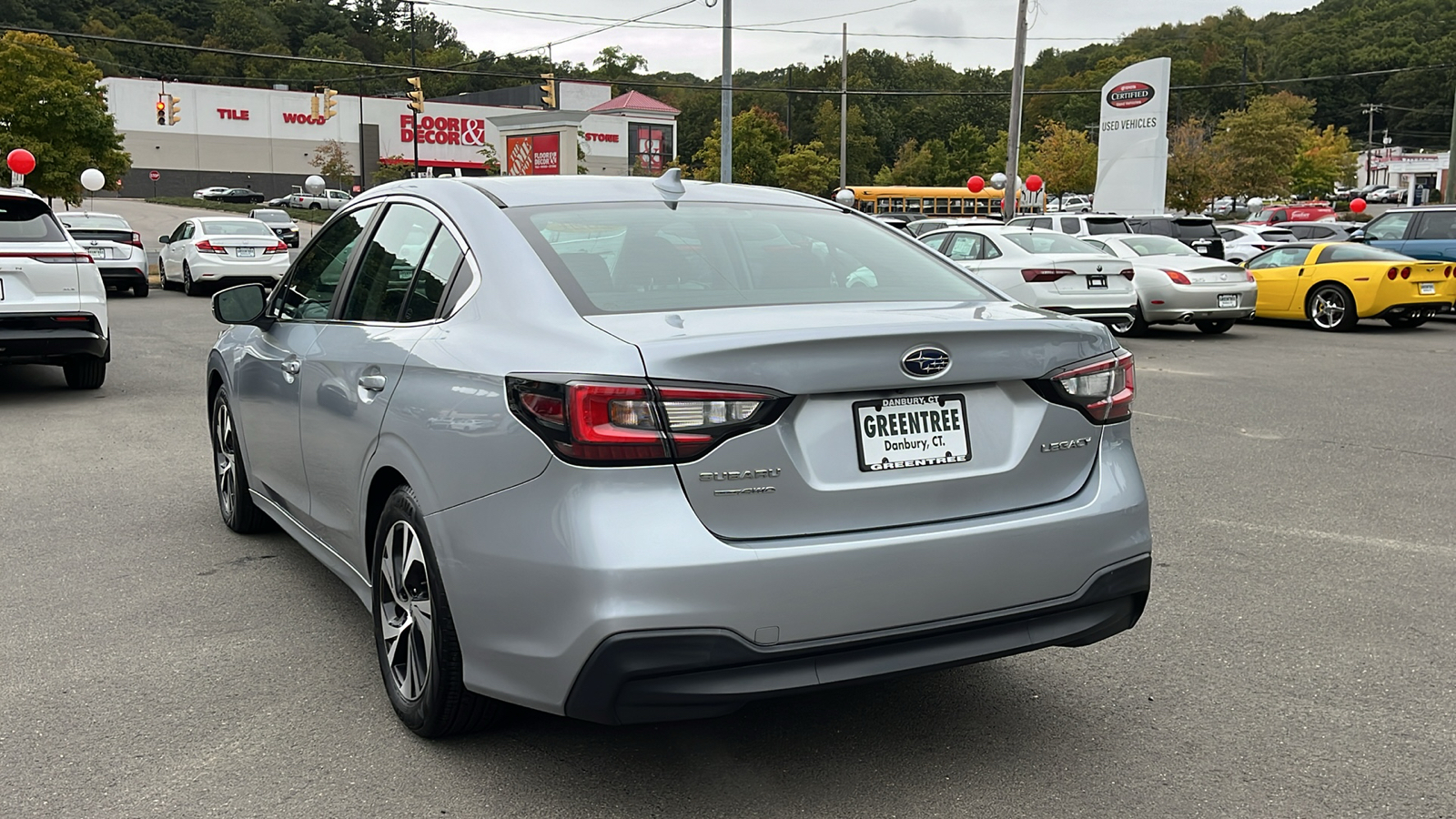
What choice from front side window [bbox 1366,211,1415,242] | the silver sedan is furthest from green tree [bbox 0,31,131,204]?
front side window [bbox 1366,211,1415,242]

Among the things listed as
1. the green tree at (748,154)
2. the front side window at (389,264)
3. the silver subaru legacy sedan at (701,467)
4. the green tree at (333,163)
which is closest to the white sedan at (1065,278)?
the front side window at (389,264)

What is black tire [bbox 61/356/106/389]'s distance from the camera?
11.0 metres

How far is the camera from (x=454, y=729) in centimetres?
354

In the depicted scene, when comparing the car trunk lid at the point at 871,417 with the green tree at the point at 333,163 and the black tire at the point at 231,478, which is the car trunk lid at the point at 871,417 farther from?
the green tree at the point at 333,163

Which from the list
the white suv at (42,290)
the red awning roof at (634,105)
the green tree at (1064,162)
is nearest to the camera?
the white suv at (42,290)

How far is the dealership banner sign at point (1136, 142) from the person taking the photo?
34781 mm

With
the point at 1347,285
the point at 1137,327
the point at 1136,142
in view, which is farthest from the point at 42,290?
the point at 1136,142

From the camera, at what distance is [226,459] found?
19.9 ft

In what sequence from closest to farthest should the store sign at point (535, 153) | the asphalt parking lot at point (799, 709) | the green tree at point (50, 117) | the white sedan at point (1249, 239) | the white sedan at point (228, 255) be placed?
the asphalt parking lot at point (799, 709)
the white sedan at point (228, 255)
the white sedan at point (1249, 239)
the green tree at point (50, 117)
the store sign at point (535, 153)

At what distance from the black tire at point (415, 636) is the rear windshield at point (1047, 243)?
45.6 feet

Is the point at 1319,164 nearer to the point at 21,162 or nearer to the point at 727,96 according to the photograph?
the point at 727,96

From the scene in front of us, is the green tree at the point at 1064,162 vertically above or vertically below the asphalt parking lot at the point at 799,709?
above

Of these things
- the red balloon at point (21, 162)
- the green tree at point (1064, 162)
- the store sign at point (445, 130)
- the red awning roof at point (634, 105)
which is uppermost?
the red awning roof at point (634, 105)

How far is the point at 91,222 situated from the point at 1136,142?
2661 centimetres
